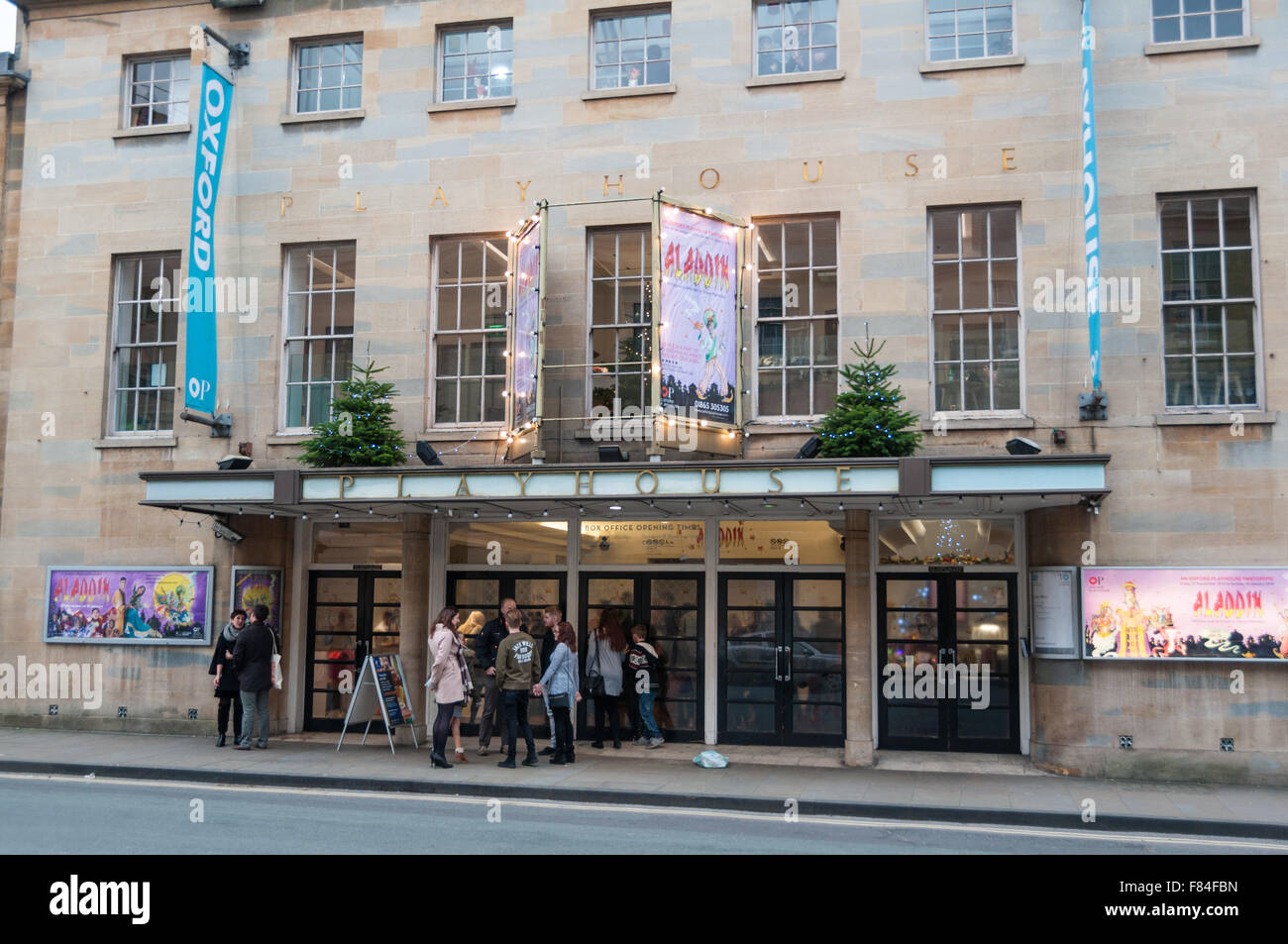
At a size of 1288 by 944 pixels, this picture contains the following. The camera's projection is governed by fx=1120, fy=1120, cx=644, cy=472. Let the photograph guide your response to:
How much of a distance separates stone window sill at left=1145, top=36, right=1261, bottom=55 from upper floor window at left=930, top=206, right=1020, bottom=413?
2.49m

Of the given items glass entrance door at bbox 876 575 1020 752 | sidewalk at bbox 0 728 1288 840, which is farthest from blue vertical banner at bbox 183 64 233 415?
glass entrance door at bbox 876 575 1020 752

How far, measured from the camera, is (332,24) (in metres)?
16.5

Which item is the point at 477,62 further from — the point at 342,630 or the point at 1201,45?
the point at 1201,45

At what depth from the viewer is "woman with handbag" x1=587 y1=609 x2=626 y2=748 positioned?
47.3 ft

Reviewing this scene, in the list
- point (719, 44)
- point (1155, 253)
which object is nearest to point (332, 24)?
point (719, 44)

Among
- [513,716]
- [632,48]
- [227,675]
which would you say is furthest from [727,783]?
[632,48]

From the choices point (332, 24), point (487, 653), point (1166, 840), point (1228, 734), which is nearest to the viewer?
point (1166, 840)

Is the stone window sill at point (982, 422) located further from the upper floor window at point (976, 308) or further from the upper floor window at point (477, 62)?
the upper floor window at point (477, 62)

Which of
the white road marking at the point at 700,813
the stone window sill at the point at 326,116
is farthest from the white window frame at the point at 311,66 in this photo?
the white road marking at the point at 700,813

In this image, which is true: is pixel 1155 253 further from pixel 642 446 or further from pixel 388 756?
pixel 388 756

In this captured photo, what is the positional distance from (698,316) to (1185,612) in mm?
6555

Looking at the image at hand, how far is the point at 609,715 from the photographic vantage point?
14.7 metres

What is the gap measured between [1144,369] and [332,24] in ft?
40.2

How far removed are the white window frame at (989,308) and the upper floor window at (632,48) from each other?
14.2 feet
